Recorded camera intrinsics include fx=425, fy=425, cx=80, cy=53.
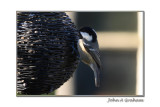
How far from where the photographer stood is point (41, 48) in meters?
2.35

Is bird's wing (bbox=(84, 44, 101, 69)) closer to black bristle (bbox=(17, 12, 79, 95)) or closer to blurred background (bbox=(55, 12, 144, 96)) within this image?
black bristle (bbox=(17, 12, 79, 95))

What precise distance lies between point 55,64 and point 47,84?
0.43 ft

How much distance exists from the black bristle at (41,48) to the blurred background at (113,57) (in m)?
1.72

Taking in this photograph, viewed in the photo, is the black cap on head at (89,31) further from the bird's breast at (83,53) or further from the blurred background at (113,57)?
the blurred background at (113,57)

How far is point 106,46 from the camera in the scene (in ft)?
14.0

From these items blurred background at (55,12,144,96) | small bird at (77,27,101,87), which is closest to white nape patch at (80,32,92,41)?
small bird at (77,27,101,87)

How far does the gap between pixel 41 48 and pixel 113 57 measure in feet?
6.77

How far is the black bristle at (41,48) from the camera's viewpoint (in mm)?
2344

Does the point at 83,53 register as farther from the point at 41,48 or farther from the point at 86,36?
the point at 41,48

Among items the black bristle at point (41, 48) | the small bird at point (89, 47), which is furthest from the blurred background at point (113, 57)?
the black bristle at point (41, 48)

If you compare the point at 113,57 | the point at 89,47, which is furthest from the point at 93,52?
the point at 113,57

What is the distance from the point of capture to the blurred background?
166 inches

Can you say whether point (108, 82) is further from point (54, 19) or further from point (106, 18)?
point (54, 19)
